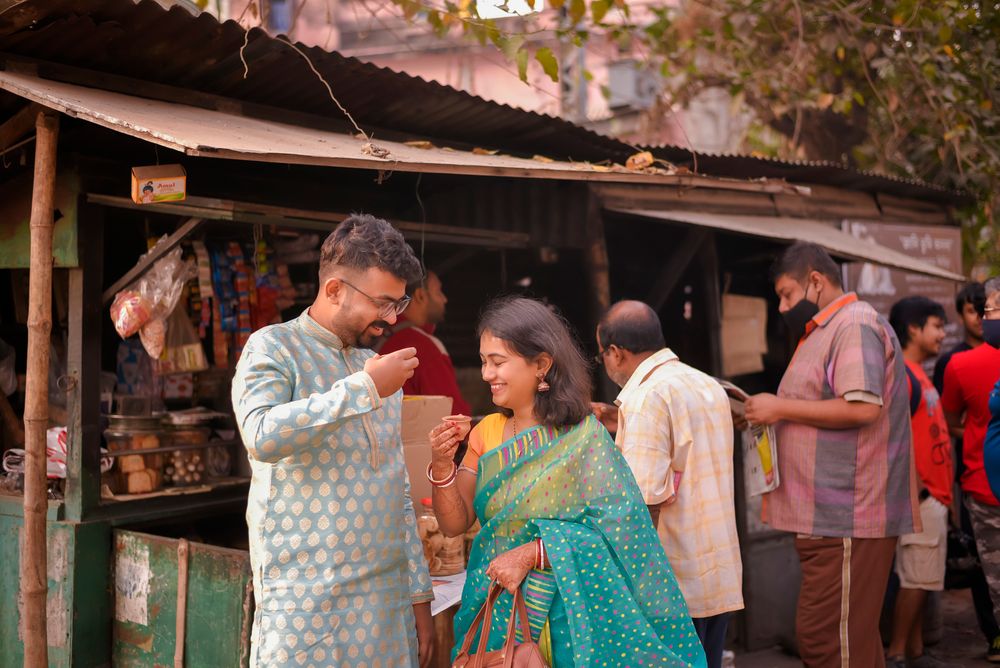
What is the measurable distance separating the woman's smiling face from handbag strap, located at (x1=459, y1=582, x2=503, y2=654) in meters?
0.55

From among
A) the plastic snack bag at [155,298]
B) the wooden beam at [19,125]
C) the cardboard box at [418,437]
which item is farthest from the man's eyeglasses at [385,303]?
the wooden beam at [19,125]

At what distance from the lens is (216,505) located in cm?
456

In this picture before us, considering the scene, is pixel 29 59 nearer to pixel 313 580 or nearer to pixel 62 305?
pixel 62 305

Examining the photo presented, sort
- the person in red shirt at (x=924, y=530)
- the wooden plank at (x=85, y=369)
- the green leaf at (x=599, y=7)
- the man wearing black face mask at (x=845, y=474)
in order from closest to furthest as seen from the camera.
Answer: the wooden plank at (x=85, y=369) → the man wearing black face mask at (x=845, y=474) → the person in red shirt at (x=924, y=530) → the green leaf at (x=599, y=7)

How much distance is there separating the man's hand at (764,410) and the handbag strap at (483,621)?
2007 millimetres

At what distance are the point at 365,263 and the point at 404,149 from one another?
5.16ft

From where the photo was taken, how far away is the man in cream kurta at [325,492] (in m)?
2.46

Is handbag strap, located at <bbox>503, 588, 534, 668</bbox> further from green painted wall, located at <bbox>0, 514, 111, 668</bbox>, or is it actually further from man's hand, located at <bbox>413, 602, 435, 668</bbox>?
green painted wall, located at <bbox>0, 514, 111, 668</bbox>

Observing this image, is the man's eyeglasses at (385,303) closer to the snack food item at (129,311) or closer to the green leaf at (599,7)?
the snack food item at (129,311)

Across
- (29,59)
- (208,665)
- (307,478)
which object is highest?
(29,59)

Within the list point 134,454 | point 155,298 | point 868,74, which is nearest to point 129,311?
point 155,298

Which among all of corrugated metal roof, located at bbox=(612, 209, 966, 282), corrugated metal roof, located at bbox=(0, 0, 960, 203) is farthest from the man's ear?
corrugated metal roof, located at bbox=(612, 209, 966, 282)

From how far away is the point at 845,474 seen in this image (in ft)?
14.1

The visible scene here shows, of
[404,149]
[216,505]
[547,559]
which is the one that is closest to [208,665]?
[216,505]
